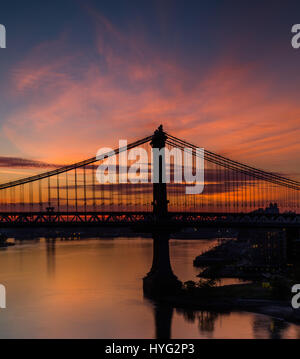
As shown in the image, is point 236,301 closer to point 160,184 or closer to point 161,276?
point 161,276

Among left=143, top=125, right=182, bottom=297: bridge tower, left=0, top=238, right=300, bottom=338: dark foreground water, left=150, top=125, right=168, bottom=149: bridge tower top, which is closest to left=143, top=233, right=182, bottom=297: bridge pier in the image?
left=143, top=125, right=182, bottom=297: bridge tower

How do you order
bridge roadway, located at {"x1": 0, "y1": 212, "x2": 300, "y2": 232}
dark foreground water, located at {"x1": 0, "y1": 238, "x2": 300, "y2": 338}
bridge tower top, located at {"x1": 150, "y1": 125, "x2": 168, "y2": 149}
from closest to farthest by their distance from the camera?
1. dark foreground water, located at {"x1": 0, "y1": 238, "x2": 300, "y2": 338}
2. bridge roadway, located at {"x1": 0, "y1": 212, "x2": 300, "y2": 232}
3. bridge tower top, located at {"x1": 150, "y1": 125, "x2": 168, "y2": 149}

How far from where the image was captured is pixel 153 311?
56.8 metres

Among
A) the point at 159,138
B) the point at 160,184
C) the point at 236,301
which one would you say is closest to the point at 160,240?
the point at 160,184

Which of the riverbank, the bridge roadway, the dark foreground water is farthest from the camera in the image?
the bridge roadway

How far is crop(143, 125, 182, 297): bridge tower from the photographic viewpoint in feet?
213

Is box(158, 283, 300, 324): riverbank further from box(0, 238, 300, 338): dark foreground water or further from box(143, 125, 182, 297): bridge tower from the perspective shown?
box(143, 125, 182, 297): bridge tower

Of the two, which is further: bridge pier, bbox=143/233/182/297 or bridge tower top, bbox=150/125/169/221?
bridge tower top, bbox=150/125/169/221

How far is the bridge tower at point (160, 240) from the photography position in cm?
6506

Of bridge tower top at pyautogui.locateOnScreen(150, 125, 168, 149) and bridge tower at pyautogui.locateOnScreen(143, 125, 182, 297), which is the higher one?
bridge tower top at pyautogui.locateOnScreen(150, 125, 168, 149)

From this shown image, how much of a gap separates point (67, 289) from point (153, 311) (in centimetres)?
2450

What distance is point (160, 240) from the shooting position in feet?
218

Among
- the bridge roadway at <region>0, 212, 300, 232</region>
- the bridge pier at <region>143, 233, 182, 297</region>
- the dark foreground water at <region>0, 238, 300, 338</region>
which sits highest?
the bridge roadway at <region>0, 212, 300, 232</region>
